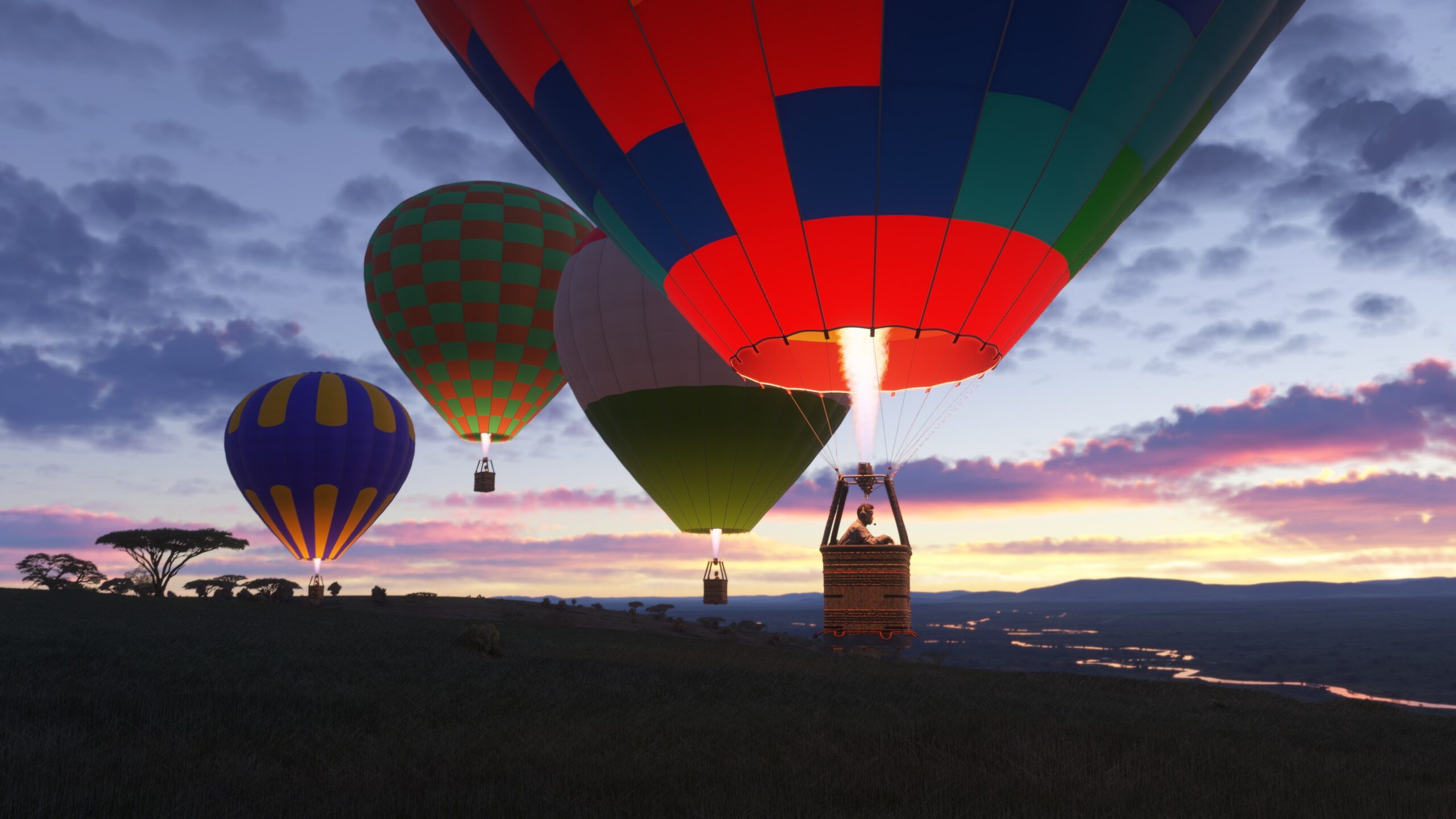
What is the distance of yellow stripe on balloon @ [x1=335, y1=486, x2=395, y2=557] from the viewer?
1256 inches

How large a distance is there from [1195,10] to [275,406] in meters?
29.6

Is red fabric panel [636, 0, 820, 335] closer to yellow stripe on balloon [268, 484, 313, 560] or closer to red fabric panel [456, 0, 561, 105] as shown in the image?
red fabric panel [456, 0, 561, 105]

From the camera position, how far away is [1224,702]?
12.4 m

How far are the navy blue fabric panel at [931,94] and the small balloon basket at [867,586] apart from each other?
301cm

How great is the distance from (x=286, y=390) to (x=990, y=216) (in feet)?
92.0

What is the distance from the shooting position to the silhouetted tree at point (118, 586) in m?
36.6

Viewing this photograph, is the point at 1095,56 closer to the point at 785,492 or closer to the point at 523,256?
the point at 785,492

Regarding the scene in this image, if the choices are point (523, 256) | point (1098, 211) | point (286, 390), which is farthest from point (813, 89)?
point (286, 390)

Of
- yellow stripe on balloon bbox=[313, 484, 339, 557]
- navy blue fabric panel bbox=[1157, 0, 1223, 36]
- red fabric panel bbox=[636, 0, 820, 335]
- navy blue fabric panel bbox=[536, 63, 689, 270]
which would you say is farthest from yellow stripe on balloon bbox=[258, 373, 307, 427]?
navy blue fabric panel bbox=[1157, 0, 1223, 36]

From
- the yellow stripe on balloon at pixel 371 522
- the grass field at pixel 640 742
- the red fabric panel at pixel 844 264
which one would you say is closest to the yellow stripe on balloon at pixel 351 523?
the yellow stripe on balloon at pixel 371 522

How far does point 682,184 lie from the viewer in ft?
35.3

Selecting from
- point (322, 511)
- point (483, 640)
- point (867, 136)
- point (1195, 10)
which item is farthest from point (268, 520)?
point (1195, 10)

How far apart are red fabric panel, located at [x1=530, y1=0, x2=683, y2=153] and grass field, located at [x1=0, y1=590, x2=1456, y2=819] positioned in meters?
6.01

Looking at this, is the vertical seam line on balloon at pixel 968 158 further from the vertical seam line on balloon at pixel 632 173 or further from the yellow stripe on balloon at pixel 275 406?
the yellow stripe on balloon at pixel 275 406
